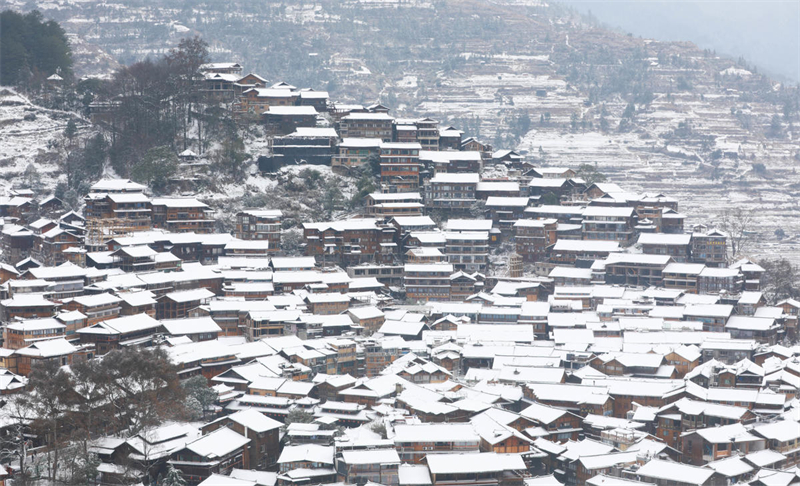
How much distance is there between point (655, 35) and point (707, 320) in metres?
146

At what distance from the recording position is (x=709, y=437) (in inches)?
1221

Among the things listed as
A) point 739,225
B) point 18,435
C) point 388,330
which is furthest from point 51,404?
point 739,225

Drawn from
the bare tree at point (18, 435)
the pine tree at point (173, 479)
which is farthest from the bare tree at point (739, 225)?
the bare tree at point (18, 435)

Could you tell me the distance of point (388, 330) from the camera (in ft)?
136

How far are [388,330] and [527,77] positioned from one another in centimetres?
7556

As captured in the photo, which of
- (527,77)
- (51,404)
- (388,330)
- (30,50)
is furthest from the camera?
(527,77)

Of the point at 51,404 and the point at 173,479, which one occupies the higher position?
the point at 51,404

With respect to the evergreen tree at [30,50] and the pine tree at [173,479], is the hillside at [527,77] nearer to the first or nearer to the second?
the evergreen tree at [30,50]

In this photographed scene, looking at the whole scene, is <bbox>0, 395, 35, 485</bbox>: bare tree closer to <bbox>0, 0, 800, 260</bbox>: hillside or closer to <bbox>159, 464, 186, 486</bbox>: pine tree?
<bbox>159, 464, 186, 486</bbox>: pine tree

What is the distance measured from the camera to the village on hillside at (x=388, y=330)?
28.8 m

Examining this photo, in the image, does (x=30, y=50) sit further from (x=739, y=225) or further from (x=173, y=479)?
(x=739, y=225)

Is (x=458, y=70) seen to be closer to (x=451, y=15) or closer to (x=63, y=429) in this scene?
(x=451, y=15)

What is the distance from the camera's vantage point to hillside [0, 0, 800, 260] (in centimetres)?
9488

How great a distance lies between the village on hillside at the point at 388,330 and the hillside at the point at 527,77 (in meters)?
37.6
